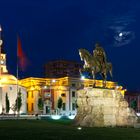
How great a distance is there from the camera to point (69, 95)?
12169 centimetres

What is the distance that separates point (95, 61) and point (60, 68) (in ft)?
431

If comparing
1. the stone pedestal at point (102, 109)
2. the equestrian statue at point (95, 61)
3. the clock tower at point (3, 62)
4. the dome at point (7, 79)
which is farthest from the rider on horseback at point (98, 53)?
the clock tower at point (3, 62)

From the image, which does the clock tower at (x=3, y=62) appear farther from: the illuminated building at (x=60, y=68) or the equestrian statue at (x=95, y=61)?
the equestrian statue at (x=95, y=61)

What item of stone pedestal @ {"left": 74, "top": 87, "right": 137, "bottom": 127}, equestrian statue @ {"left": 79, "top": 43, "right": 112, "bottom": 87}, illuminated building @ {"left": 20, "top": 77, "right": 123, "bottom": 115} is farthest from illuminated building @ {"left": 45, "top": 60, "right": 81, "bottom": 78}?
stone pedestal @ {"left": 74, "top": 87, "right": 137, "bottom": 127}

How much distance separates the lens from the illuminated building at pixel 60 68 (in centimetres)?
16725

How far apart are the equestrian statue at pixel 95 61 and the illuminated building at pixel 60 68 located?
128 metres

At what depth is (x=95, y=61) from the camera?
35.8 metres

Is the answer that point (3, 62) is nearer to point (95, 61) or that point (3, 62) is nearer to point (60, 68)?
point (60, 68)

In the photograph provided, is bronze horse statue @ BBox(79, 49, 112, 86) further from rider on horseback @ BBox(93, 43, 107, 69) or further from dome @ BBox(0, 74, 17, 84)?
dome @ BBox(0, 74, 17, 84)

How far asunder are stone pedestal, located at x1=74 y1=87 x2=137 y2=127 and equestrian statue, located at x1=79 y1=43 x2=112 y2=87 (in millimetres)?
1898

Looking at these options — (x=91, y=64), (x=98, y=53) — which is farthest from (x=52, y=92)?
(x=91, y=64)

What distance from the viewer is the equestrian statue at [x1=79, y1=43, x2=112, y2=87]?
35.2m

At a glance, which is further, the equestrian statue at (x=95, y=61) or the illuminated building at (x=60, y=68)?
the illuminated building at (x=60, y=68)

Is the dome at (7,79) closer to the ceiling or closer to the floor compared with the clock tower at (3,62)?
closer to the floor
